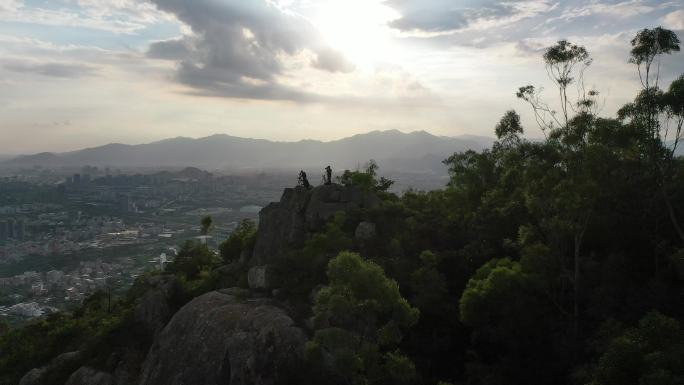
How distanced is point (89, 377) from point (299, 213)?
1881cm

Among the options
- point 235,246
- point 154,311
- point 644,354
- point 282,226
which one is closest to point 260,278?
point 282,226

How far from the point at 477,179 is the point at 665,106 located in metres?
22.4

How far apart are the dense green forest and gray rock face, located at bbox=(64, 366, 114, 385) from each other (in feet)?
2.18

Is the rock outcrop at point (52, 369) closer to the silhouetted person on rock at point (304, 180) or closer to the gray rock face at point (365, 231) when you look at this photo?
the silhouetted person on rock at point (304, 180)

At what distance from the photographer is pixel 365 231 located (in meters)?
34.1

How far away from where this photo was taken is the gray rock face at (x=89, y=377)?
27.8 m

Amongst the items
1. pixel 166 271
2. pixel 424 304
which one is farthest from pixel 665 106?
pixel 166 271

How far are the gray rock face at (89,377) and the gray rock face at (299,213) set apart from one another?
12839 mm

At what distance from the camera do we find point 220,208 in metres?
174

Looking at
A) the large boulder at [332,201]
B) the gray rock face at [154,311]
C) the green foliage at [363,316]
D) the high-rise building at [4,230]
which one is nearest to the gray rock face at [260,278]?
the large boulder at [332,201]

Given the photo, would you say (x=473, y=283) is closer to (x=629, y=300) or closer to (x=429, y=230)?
(x=629, y=300)

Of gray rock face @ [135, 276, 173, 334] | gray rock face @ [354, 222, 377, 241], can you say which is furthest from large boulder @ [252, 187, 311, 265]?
gray rock face @ [135, 276, 173, 334]

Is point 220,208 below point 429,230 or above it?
below

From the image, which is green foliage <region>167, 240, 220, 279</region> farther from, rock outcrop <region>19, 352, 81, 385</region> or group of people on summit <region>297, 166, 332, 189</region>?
group of people on summit <region>297, 166, 332, 189</region>
